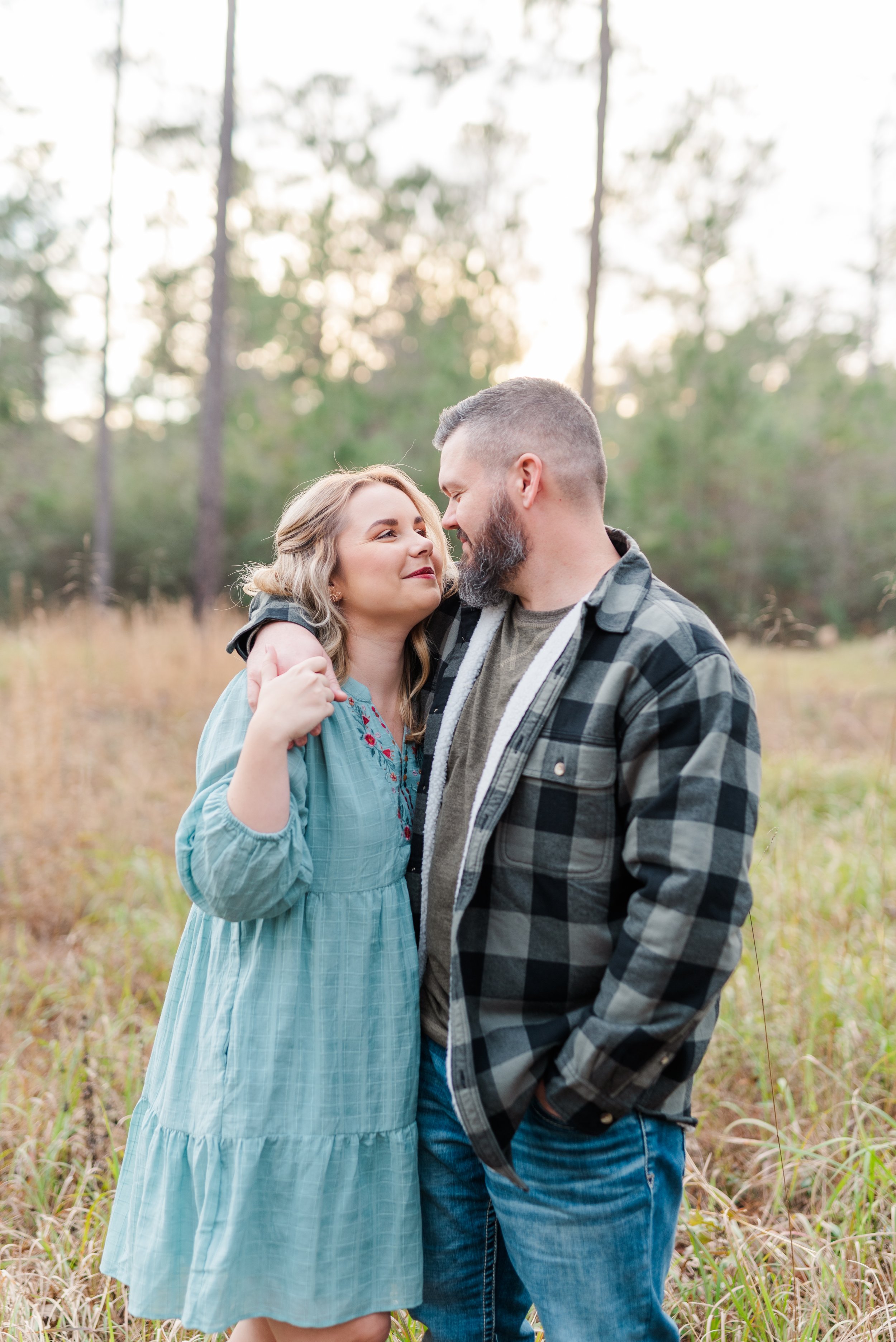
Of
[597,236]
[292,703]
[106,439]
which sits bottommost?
[292,703]

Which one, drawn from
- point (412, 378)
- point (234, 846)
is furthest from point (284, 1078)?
point (412, 378)

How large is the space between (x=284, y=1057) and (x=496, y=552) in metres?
0.99

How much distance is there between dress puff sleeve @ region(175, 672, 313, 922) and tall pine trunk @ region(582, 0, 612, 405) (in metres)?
→ 8.03

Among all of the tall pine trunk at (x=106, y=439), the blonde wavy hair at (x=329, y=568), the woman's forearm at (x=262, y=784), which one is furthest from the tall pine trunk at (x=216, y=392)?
the woman's forearm at (x=262, y=784)

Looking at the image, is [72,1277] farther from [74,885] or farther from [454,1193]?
[74,885]

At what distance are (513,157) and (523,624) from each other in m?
12.0

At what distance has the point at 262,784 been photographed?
1519mm

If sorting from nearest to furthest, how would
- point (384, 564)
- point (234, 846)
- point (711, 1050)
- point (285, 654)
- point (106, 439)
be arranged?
point (234, 846)
point (285, 654)
point (384, 564)
point (711, 1050)
point (106, 439)

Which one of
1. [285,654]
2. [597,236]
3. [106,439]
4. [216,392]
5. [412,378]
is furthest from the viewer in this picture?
[106,439]

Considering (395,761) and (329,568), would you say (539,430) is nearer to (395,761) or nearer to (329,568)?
(329,568)

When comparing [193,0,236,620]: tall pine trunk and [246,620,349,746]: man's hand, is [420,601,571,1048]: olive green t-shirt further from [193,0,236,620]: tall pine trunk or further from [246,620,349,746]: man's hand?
[193,0,236,620]: tall pine trunk

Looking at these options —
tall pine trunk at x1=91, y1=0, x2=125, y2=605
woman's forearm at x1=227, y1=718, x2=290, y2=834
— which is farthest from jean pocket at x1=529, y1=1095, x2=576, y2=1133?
tall pine trunk at x1=91, y1=0, x2=125, y2=605

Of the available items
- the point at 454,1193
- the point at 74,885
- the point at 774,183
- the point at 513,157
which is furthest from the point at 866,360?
the point at 454,1193

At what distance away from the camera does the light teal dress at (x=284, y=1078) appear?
5.08 feet
